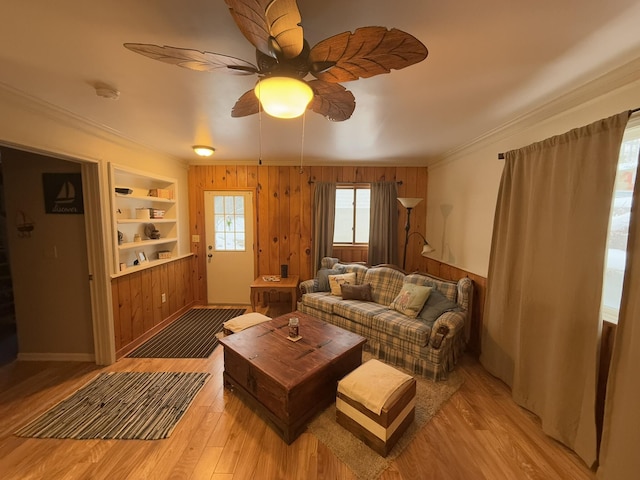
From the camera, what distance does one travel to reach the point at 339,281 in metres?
3.48

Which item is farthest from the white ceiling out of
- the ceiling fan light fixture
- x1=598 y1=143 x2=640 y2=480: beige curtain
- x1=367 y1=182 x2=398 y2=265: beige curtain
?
x1=367 y1=182 x2=398 y2=265: beige curtain

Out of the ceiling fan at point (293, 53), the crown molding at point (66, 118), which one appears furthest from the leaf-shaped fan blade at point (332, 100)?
the crown molding at point (66, 118)

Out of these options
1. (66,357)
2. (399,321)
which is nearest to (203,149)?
(66,357)

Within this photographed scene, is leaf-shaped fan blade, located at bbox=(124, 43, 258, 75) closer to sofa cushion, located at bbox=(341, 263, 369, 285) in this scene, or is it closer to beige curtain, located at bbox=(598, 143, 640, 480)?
beige curtain, located at bbox=(598, 143, 640, 480)

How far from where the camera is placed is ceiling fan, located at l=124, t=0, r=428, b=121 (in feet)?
2.80

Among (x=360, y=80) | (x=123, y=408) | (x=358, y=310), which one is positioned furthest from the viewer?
(x=358, y=310)

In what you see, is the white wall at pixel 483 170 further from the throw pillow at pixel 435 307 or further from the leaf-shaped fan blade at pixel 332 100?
the leaf-shaped fan blade at pixel 332 100

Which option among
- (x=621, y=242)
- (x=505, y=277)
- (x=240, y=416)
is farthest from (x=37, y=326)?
(x=621, y=242)

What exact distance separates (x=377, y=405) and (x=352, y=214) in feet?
10.0

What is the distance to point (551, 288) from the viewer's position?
1861 mm

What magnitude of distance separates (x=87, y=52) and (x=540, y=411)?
12.5 feet

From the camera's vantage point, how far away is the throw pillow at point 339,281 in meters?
3.45

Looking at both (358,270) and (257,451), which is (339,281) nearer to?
(358,270)

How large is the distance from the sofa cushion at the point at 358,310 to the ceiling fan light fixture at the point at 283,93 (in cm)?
234
